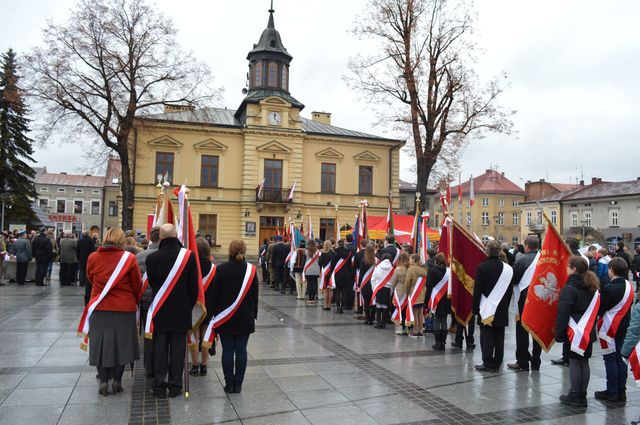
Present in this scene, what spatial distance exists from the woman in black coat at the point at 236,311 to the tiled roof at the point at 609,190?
175 ft

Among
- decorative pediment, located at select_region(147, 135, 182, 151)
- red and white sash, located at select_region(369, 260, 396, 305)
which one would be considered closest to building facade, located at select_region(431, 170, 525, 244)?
decorative pediment, located at select_region(147, 135, 182, 151)

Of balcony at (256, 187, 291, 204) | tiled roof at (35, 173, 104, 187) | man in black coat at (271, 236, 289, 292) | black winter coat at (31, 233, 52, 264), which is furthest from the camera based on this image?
tiled roof at (35, 173, 104, 187)

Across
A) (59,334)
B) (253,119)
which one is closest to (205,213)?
(253,119)

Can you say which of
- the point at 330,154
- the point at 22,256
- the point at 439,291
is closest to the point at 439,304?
the point at 439,291

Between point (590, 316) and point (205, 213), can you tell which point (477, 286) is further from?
point (205, 213)

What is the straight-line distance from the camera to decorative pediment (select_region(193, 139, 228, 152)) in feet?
110

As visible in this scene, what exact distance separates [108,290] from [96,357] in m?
0.78

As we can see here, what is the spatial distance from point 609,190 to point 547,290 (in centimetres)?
5558

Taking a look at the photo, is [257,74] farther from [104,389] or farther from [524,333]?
[104,389]

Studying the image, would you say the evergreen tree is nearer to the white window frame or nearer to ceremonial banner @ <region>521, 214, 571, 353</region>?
ceremonial banner @ <region>521, 214, 571, 353</region>

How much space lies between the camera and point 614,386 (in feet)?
19.8

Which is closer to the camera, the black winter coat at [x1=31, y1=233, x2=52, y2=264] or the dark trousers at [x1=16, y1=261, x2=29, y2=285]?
the black winter coat at [x1=31, y1=233, x2=52, y2=264]

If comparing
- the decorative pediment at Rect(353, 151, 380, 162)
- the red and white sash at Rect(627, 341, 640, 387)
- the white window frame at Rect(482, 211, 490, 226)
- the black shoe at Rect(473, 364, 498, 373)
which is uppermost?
the decorative pediment at Rect(353, 151, 380, 162)

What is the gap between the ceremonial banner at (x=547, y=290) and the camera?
6.60m
